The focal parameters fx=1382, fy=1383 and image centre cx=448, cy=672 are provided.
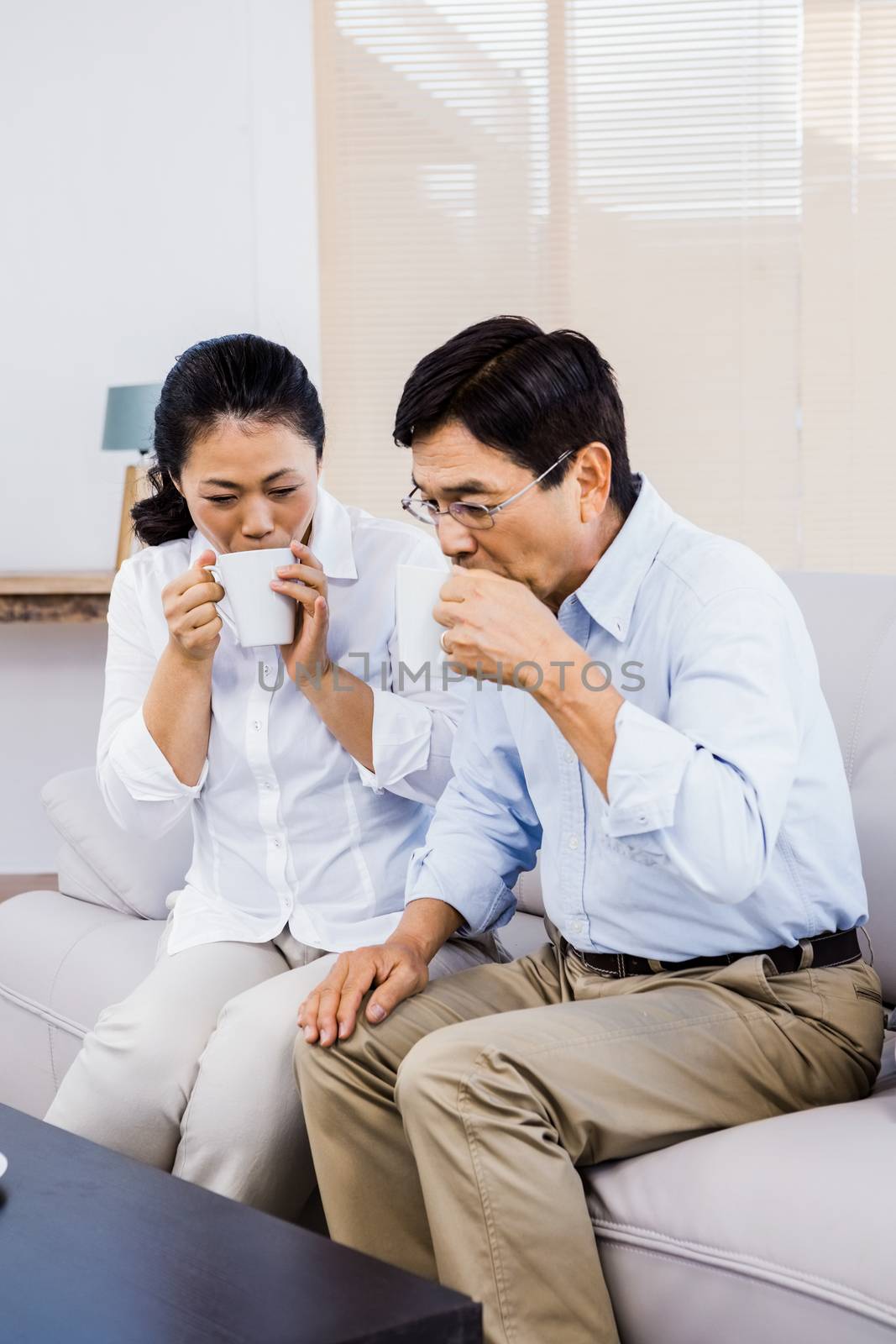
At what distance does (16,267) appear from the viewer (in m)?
3.70

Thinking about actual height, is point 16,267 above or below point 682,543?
above

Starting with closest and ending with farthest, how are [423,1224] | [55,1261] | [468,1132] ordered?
[55,1261] → [468,1132] → [423,1224]

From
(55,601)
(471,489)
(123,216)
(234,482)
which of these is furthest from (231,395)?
(123,216)

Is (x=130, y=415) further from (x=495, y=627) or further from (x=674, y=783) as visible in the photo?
(x=674, y=783)

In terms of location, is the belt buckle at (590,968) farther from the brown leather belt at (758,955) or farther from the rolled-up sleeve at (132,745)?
the rolled-up sleeve at (132,745)

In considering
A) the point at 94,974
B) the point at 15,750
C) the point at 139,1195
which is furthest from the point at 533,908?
the point at 15,750

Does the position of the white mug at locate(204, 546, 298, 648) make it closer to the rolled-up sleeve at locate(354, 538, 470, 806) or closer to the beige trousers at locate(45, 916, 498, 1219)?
the rolled-up sleeve at locate(354, 538, 470, 806)

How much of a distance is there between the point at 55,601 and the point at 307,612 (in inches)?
82.1

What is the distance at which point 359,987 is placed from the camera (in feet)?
4.41

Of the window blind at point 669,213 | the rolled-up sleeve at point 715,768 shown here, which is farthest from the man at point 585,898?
the window blind at point 669,213

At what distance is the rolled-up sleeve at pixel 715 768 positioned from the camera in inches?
43.2

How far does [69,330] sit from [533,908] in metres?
2.38

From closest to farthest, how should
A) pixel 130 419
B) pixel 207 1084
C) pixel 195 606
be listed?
pixel 207 1084 < pixel 195 606 < pixel 130 419

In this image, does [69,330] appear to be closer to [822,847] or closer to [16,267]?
[16,267]
